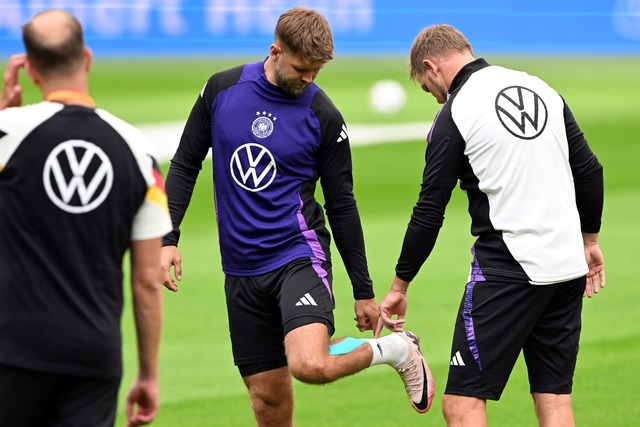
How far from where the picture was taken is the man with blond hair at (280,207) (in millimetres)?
6109

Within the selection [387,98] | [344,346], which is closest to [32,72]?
[344,346]

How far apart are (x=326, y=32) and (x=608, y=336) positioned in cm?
486

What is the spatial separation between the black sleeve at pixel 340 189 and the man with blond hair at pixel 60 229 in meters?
2.24

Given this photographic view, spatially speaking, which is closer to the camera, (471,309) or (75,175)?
(75,175)

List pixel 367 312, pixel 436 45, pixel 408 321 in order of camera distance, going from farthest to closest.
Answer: pixel 408 321 < pixel 367 312 < pixel 436 45

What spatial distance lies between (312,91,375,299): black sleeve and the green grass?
4.92ft

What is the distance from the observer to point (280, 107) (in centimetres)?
626

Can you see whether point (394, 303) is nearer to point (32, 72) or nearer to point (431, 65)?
point (431, 65)

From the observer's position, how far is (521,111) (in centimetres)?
557

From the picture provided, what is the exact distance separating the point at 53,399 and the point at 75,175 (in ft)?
2.57

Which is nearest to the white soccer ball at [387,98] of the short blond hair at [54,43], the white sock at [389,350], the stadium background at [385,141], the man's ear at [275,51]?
the stadium background at [385,141]

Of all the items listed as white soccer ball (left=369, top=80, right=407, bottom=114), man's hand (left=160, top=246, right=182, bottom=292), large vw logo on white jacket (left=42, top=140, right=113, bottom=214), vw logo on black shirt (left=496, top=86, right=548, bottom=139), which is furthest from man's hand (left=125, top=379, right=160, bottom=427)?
white soccer ball (left=369, top=80, right=407, bottom=114)

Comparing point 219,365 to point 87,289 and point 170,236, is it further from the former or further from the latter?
point 87,289

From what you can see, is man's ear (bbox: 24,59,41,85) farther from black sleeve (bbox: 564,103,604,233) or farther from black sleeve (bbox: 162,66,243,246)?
black sleeve (bbox: 564,103,604,233)
